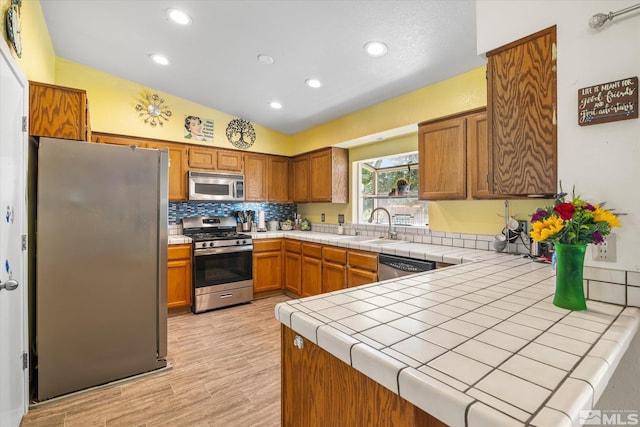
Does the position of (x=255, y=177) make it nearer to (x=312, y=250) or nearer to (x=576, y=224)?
(x=312, y=250)

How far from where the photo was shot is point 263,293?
4145 mm

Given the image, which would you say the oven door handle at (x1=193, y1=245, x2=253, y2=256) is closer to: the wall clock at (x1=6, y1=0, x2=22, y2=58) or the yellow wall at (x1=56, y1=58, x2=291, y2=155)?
the yellow wall at (x1=56, y1=58, x2=291, y2=155)

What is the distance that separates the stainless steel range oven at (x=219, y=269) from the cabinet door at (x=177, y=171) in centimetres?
43

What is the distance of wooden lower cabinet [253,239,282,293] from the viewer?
13.2ft

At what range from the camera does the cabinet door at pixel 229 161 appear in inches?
165

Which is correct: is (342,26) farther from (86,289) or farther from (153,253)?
(86,289)

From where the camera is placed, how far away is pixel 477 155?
2.47 metres

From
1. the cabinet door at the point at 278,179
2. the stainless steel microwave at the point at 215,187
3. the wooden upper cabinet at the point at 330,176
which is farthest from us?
the cabinet door at the point at 278,179

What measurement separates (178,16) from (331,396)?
2.91 m

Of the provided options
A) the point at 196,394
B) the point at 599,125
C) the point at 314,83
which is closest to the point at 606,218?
→ the point at 599,125

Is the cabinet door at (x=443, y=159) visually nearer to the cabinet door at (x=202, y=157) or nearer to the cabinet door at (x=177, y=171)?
the cabinet door at (x=202, y=157)

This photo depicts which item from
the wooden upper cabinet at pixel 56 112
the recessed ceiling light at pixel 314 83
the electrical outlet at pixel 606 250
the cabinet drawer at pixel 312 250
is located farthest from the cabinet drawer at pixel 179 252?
the electrical outlet at pixel 606 250

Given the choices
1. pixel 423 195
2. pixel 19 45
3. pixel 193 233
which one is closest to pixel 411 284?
pixel 423 195

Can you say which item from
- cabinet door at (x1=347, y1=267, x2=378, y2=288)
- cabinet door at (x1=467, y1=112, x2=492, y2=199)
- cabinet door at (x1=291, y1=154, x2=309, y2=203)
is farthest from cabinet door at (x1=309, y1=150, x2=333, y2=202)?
cabinet door at (x1=467, y1=112, x2=492, y2=199)
